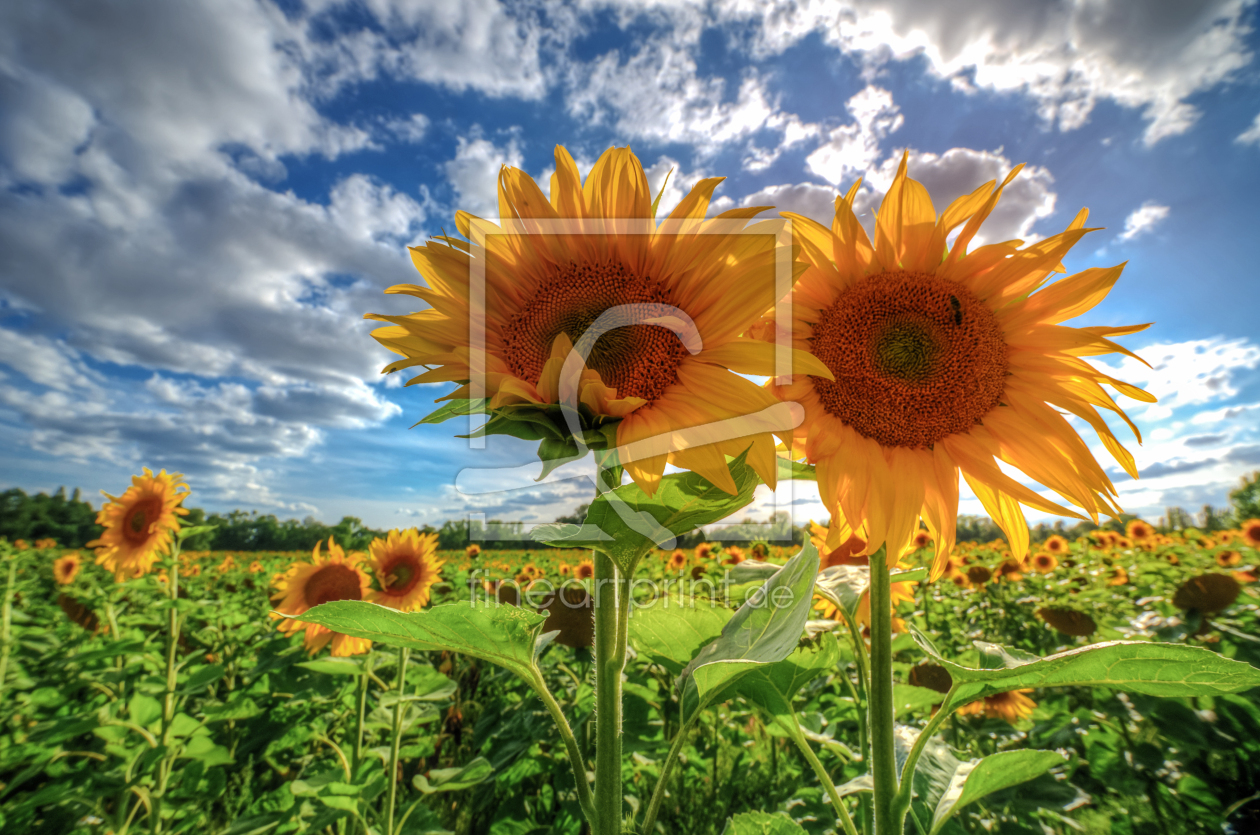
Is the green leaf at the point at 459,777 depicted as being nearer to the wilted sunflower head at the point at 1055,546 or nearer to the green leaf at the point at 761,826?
the green leaf at the point at 761,826

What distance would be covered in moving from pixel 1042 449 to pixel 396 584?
3463 mm

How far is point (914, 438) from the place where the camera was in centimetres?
101

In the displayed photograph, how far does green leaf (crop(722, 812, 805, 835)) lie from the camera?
0.86 meters

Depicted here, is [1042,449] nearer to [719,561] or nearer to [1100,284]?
[1100,284]

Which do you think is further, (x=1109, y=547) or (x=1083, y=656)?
(x=1109, y=547)

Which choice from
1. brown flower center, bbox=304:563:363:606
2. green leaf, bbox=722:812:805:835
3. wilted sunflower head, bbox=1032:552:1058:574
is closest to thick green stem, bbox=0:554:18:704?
brown flower center, bbox=304:563:363:606

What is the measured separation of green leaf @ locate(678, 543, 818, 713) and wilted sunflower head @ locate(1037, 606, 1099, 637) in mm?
3356

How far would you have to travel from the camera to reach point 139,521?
380 centimetres

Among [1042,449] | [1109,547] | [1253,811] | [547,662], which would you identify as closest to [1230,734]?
[1253,811]

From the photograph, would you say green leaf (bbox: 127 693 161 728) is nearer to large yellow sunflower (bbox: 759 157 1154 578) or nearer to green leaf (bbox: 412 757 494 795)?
green leaf (bbox: 412 757 494 795)

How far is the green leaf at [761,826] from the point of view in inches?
33.9

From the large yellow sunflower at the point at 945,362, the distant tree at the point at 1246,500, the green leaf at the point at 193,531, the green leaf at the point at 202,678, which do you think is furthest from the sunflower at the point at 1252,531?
the green leaf at the point at 193,531

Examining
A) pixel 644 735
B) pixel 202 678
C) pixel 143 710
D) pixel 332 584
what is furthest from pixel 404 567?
pixel 644 735

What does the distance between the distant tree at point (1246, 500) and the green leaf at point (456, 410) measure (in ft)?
32.8
